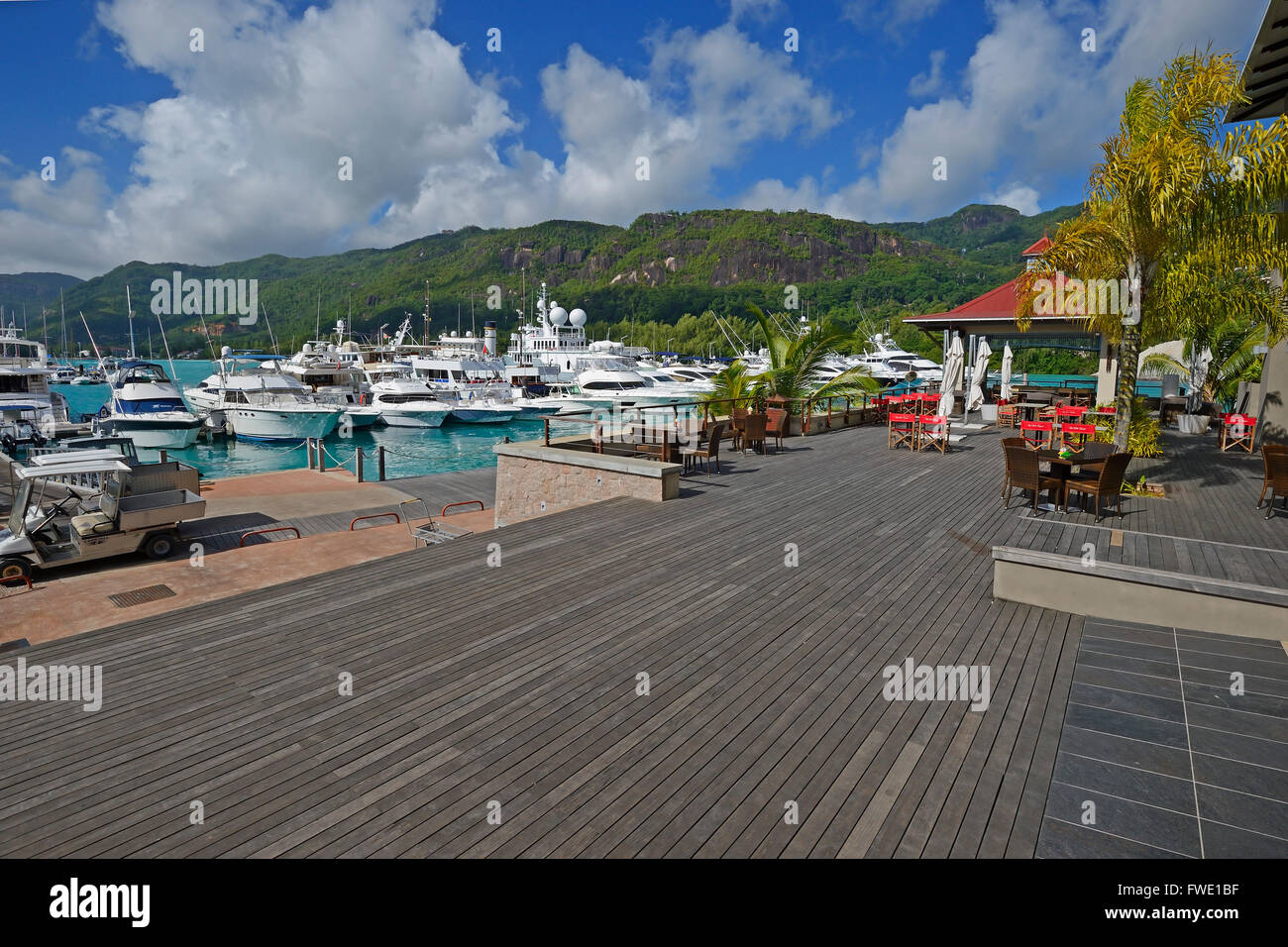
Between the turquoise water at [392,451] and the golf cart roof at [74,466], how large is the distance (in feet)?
41.8

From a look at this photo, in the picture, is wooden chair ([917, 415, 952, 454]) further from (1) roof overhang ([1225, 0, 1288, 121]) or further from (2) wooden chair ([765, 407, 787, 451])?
(1) roof overhang ([1225, 0, 1288, 121])

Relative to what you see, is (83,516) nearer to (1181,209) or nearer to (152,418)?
(1181,209)

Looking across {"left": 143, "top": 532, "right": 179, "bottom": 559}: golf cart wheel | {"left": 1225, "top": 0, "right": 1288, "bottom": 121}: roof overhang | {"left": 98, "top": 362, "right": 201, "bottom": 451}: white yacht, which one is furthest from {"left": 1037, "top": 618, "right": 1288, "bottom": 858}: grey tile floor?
{"left": 98, "top": 362, "right": 201, "bottom": 451}: white yacht

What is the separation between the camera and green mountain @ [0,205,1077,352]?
114 meters

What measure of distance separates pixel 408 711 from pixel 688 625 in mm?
2199

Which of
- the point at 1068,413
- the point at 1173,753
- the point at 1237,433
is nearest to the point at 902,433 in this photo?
the point at 1068,413

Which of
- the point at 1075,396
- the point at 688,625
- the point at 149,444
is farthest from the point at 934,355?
the point at 688,625

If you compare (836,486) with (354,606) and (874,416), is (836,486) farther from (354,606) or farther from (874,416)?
(874,416)

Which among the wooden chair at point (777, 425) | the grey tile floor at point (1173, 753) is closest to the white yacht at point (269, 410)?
the wooden chair at point (777, 425)

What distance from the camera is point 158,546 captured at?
11.5 metres

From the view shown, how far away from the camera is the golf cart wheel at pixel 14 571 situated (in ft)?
32.5

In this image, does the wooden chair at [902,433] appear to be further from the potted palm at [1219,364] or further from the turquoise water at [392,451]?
the turquoise water at [392,451]

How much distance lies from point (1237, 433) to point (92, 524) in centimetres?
2107

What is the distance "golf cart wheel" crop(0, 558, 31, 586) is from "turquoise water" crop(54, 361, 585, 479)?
14627 mm
